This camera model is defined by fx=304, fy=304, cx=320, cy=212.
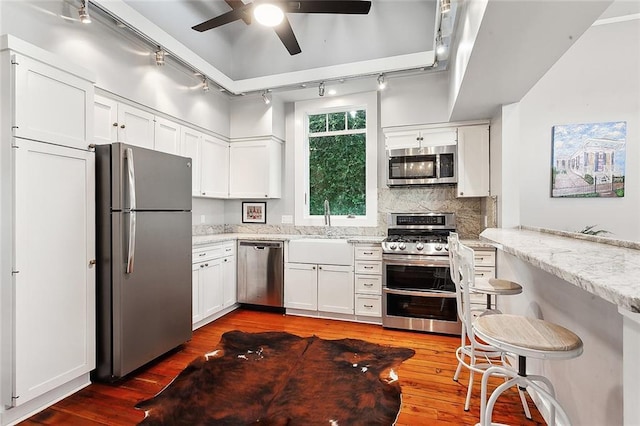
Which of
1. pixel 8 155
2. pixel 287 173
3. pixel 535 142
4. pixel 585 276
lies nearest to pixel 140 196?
pixel 8 155

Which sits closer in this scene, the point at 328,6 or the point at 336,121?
the point at 328,6

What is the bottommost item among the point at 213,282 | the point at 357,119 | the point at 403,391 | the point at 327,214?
the point at 403,391

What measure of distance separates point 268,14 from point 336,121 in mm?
2182

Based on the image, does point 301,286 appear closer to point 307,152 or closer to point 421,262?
point 421,262

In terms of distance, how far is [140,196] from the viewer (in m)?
2.43

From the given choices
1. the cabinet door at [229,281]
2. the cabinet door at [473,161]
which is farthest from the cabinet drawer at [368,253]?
the cabinet door at [229,281]

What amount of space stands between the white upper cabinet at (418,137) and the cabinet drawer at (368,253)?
1310 mm

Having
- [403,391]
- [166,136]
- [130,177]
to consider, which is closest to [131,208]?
[130,177]

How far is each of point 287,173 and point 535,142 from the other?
3151mm

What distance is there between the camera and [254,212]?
4691 mm

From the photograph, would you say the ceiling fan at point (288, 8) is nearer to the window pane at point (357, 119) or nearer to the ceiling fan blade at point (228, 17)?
the ceiling fan blade at point (228, 17)

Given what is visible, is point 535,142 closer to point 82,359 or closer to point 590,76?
point 590,76

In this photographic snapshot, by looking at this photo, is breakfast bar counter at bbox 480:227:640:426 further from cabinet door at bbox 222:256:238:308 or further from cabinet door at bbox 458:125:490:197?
cabinet door at bbox 222:256:238:308

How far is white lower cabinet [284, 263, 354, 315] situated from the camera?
365 centimetres
